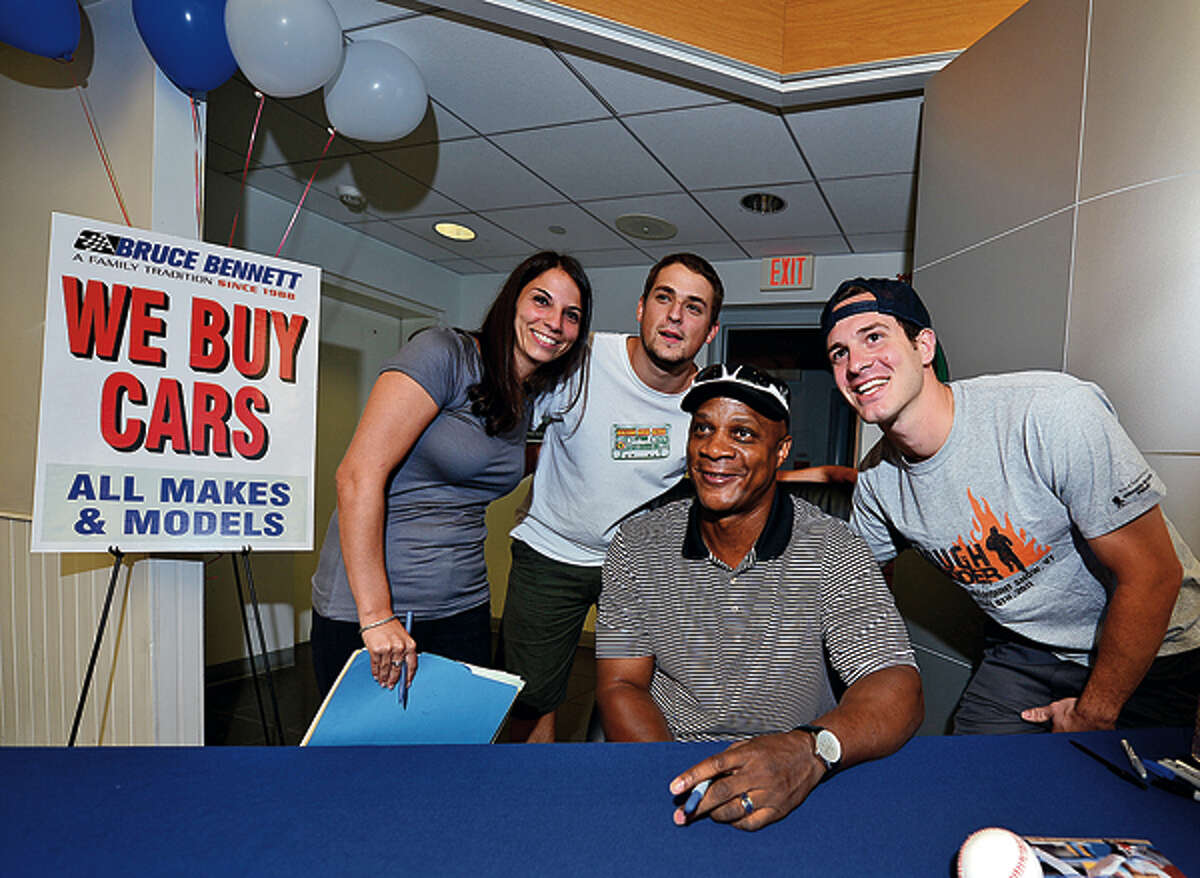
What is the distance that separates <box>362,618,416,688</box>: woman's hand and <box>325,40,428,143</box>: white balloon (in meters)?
1.79

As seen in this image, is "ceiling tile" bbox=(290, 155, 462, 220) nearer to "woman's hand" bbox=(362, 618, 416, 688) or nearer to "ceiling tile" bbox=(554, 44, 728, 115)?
"ceiling tile" bbox=(554, 44, 728, 115)

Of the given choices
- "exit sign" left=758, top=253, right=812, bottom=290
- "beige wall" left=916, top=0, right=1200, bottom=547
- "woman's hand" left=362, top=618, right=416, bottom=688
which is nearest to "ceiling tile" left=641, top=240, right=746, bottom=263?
"exit sign" left=758, top=253, right=812, bottom=290

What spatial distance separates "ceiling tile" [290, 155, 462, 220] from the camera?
11.1 ft

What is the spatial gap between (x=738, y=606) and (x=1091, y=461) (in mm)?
729

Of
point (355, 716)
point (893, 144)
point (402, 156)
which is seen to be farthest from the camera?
point (402, 156)

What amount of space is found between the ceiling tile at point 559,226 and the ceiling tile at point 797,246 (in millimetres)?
839

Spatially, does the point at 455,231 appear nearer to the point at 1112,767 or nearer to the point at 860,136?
the point at 860,136

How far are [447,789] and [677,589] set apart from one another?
676 millimetres

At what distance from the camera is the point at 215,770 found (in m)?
0.84

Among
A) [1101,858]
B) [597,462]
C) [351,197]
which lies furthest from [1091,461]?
[351,197]

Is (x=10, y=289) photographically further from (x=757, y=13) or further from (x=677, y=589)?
(x=757, y=13)

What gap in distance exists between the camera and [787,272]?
441 centimetres

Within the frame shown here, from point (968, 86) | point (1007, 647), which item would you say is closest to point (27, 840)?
point (1007, 647)

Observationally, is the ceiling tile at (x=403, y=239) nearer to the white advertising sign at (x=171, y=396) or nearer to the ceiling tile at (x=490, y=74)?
the ceiling tile at (x=490, y=74)
